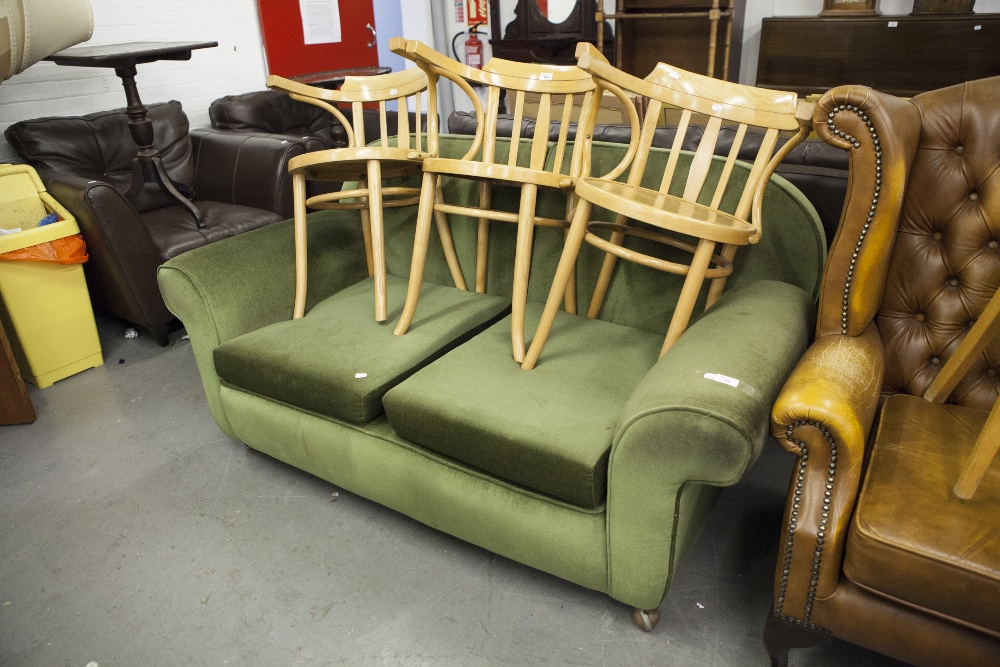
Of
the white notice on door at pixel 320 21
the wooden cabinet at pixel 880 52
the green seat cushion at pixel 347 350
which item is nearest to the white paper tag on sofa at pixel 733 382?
the green seat cushion at pixel 347 350

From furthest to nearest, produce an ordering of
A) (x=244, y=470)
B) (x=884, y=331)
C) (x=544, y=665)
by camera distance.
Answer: (x=244, y=470), (x=884, y=331), (x=544, y=665)

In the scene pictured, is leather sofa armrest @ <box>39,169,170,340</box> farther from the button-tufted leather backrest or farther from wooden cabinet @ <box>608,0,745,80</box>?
wooden cabinet @ <box>608,0,745,80</box>

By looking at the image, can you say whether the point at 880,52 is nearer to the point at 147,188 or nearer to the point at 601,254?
the point at 601,254

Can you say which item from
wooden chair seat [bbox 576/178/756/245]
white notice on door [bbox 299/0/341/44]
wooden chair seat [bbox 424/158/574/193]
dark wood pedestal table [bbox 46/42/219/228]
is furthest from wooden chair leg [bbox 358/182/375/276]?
white notice on door [bbox 299/0/341/44]

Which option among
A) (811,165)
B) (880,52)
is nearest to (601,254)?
(811,165)

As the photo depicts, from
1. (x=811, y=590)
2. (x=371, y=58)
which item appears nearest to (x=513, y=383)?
(x=811, y=590)

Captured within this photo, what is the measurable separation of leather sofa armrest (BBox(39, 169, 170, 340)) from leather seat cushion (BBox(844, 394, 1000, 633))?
2.52m

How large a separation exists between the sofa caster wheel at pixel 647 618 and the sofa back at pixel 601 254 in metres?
0.71

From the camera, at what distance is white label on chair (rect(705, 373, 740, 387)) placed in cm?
115

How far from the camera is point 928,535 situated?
40.1 inches

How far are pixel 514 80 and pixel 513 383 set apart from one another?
2.75 feet

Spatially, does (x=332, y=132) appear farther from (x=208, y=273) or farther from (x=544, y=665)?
(x=544, y=665)

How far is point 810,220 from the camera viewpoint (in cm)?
154

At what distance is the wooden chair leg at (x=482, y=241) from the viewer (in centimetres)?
194
